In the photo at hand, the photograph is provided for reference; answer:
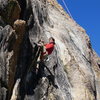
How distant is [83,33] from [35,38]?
46.0ft

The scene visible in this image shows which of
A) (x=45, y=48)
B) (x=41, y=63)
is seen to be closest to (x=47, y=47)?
(x=45, y=48)

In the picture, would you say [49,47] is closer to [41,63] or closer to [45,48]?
[45,48]

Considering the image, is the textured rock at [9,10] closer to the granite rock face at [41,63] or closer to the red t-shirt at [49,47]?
the granite rock face at [41,63]

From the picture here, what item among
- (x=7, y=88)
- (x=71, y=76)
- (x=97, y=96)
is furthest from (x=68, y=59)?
(x=7, y=88)

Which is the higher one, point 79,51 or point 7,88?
point 79,51

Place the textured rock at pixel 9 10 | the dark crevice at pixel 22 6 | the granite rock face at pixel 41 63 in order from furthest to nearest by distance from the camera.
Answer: the dark crevice at pixel 22 6 → the textured rock at pixel 9 10 → the granite rock face at pixel 41 63

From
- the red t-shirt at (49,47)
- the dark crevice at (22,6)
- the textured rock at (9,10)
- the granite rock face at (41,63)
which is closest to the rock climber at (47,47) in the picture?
the red t-shirt at (49,47)

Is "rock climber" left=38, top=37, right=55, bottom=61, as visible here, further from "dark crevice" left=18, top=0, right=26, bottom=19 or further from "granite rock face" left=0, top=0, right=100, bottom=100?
"dark crevice" left=18, top=0, right=26, bottom=19

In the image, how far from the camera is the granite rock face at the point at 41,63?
2655 centimetres

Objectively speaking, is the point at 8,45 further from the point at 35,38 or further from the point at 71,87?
the point at 71,87

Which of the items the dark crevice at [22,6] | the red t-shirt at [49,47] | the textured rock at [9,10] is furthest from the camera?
the dark crevice at [22,6]

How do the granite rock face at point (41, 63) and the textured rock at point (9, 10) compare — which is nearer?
the granite rock face at point (41, 63)

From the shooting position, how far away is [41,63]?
1177 inches

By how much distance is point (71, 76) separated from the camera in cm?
3444
